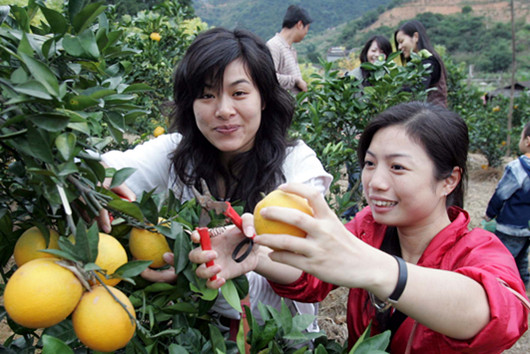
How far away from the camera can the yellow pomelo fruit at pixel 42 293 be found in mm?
581

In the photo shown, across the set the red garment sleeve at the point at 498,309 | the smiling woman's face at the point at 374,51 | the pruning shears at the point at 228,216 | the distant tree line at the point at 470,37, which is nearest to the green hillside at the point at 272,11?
the distant tree line at the point at 470,37

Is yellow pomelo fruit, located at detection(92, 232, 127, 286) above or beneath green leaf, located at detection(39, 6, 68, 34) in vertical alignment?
beneath

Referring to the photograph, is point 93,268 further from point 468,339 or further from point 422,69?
point 422,69

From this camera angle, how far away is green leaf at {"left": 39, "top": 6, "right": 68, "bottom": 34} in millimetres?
636

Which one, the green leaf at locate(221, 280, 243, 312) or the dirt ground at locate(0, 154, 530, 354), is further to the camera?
the dirt ground at locate(0, 154, 530, 354)

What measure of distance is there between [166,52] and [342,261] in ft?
8.99

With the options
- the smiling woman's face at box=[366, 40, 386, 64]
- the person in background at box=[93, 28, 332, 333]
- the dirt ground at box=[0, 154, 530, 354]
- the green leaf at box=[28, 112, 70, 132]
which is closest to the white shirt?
the person in background at box=[93, 28, 332, 333]

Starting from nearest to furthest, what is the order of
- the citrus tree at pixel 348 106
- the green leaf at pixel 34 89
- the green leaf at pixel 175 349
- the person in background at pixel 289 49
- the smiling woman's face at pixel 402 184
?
the green leaf at pixel 34 89, the green leaf at pixel 175 349, the smiling woman's face at pixel 402 184, the citrus tree at pixel 348 106, the person in background at pixel 289 49

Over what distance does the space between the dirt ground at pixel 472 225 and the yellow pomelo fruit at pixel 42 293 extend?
1637mm

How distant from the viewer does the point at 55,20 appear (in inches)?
25.5

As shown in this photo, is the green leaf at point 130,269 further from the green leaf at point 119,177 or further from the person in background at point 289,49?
the person in background at point 289,49

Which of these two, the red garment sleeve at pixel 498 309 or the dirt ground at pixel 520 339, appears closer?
the red garment sleeve at pixel 498 309

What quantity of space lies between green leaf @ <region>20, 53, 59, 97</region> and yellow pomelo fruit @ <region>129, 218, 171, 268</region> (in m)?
0.30

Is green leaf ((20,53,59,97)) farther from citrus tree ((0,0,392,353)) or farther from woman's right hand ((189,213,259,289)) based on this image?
woman's right hand ((189,213,259,289))
